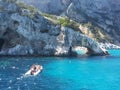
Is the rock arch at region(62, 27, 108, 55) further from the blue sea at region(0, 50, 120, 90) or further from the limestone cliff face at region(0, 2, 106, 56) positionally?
the blue sea at region(0, 50, 120, 90)

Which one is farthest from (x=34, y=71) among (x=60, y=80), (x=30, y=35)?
(x=30, y=35)

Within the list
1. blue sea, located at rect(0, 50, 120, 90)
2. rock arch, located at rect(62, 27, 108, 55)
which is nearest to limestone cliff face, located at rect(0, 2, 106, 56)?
rock arch, located at rect(62, 27, 108, 55)

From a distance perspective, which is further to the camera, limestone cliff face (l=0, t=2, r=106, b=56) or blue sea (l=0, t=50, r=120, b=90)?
limestone cliff face (l=0, t=2, r=106, b=56)

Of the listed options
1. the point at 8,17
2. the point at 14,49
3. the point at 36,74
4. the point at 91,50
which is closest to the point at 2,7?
the point at 8,17

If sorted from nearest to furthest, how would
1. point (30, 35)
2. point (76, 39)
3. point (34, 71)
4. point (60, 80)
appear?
point (60, 80) < point (34, 71) < point (30, 35) < point (76, 39)

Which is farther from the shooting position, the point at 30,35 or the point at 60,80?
the point at 30,35

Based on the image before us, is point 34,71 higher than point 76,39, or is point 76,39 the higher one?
point 76,39

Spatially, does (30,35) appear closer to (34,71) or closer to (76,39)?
(76,39)

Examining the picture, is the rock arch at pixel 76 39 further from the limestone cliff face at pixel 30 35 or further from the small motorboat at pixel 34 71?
the small motorboat at pixel 34 71

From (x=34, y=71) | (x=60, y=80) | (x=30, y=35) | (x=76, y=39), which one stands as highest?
(x=30, y=35)
